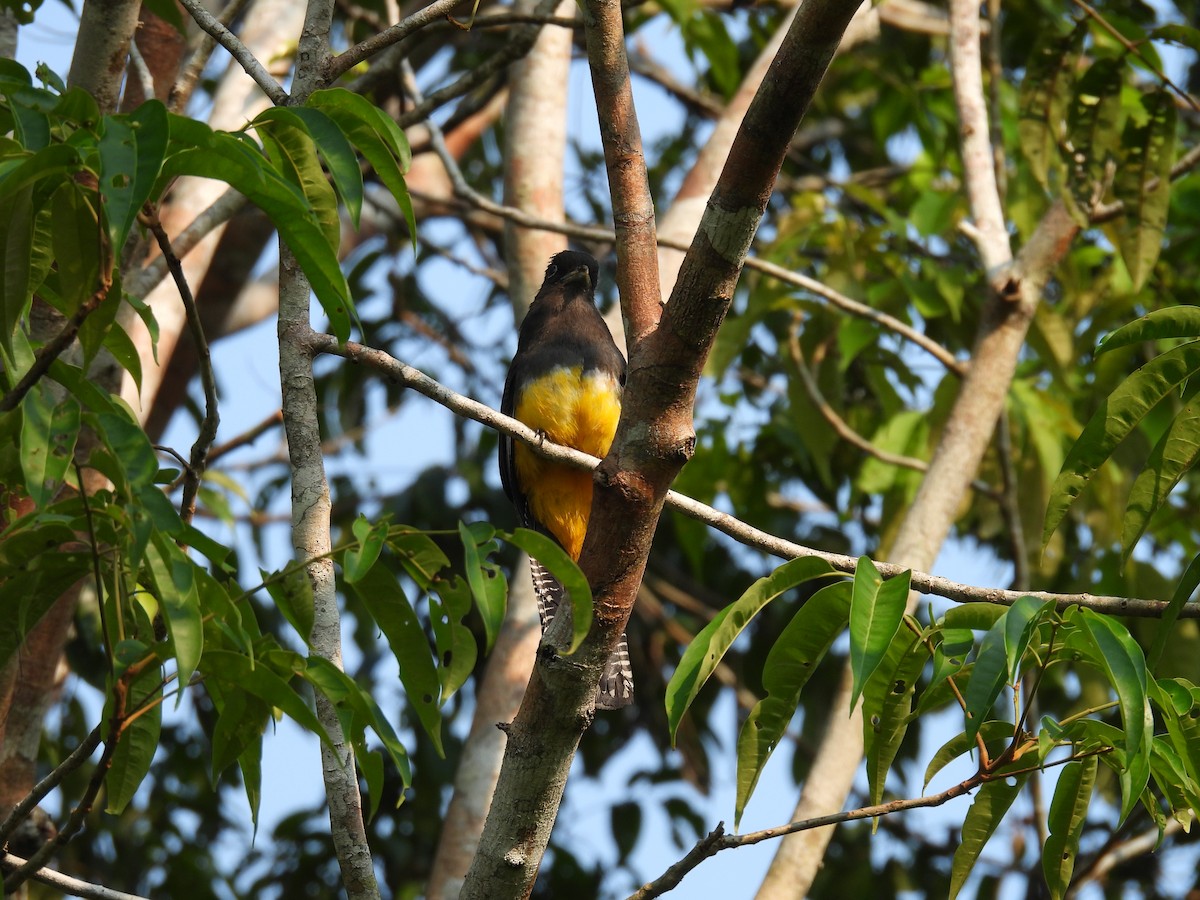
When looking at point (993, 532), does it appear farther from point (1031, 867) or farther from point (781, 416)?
point (1031, 867)

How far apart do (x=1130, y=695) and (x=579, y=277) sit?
12.1ft

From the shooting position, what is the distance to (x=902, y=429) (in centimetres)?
518

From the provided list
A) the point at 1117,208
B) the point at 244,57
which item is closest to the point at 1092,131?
the point at 1117,208

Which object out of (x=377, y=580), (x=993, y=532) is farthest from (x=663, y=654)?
(x=377, y=580)

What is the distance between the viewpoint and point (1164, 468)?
2.11 m

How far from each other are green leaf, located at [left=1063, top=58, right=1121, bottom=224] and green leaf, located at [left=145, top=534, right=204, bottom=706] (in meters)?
3.59

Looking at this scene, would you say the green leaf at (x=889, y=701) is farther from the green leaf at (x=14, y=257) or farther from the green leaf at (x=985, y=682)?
the green leaf at (x=14, y=257)

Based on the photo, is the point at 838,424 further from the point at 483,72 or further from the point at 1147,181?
the point at 483,72

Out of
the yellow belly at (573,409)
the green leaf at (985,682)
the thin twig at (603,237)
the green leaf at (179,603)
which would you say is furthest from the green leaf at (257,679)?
the yellow belly at (573,409)

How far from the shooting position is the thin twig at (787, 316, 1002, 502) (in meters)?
4.66

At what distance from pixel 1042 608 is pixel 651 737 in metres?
5.40

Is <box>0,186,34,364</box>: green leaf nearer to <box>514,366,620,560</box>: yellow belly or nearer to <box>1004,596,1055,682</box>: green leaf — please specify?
<box>1004,596,1055,682</box>: green leaf

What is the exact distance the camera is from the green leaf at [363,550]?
1722 mm

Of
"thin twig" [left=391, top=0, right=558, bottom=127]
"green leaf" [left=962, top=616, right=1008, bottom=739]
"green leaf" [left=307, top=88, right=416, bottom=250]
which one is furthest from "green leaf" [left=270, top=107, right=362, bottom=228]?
"thin twig" [left=391, top=0, right=558, bottom=127]
